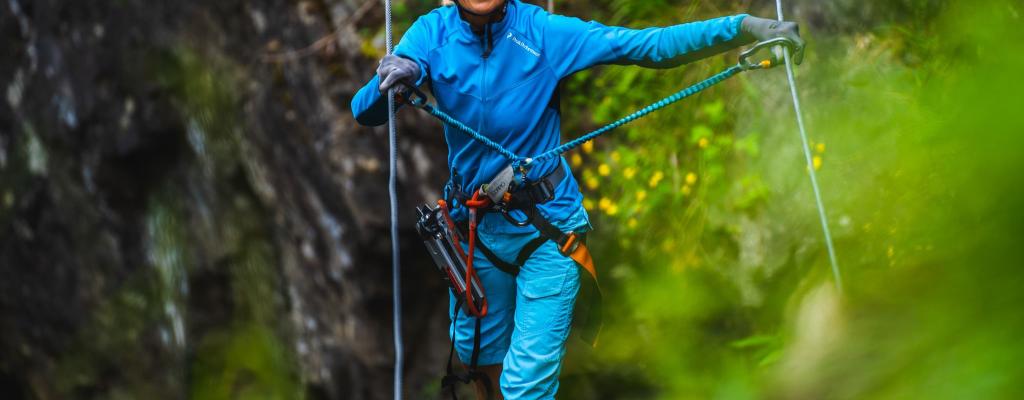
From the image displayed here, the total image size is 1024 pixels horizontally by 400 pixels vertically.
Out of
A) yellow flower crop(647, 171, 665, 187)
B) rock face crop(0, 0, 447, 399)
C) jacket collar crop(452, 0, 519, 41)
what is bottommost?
jacket collar crop(452, 0, 519, 41)

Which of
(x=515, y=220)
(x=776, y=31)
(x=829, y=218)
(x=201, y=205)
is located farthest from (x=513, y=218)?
(x=201, y=205)

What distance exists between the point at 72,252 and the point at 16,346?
1.86 meters

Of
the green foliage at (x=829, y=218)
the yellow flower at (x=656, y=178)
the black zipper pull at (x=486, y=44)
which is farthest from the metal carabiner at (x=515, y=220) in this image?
the yellow flower at (x=656, y=178)

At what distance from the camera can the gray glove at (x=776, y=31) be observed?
2939 millimetres

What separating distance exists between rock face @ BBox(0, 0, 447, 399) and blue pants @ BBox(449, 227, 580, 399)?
9.93 ft

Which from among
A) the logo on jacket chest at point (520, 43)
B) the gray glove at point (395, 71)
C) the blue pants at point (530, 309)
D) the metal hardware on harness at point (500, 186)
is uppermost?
the logo on jacket chest at point (520, 43)

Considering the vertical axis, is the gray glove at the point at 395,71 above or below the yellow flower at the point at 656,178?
below

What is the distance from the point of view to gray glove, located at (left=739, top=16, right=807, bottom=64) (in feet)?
9.64

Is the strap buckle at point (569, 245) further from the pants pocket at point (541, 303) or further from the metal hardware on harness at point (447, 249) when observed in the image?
the metal hardware on harness at point (447, 249)

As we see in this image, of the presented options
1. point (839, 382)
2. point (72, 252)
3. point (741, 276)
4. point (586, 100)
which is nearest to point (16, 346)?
point (72, 252)

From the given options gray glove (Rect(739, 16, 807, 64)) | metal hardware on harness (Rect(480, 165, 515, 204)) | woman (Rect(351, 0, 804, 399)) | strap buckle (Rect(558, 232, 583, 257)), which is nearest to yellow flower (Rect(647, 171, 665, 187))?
woman (Rect(351, 0, 804, 399))

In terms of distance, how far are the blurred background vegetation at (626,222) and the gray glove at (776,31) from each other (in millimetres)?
467

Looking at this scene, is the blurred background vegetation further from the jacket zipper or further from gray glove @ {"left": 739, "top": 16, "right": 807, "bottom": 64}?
the jacket zipper

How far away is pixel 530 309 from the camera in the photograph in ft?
11.9
